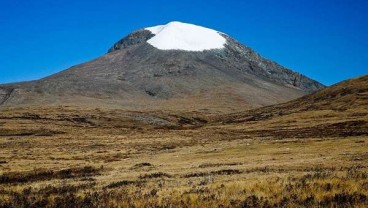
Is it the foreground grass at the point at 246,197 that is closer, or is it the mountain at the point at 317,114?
the foreground grass at the point at 246,197

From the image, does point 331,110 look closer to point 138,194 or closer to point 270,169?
point 270,169

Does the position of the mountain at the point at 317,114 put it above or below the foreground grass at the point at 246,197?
above

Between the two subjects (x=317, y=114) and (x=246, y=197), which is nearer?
(x=246, y=197)

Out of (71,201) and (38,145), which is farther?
(38,145)

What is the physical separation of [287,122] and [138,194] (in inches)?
5123

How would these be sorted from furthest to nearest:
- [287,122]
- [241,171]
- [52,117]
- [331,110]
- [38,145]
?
[52,117] → [331,110] → [287,122] → [38,145] → [241,171]

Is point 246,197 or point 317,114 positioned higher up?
point 317,114

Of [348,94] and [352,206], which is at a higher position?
[348,94]

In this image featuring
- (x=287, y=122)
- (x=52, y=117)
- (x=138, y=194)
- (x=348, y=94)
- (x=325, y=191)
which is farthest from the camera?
(x=348, y=94)

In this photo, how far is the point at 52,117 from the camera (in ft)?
574

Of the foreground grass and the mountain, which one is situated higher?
the mountain

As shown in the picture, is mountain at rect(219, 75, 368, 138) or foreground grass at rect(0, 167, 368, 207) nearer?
foreground grass at rect(0, 167, 368, 207)

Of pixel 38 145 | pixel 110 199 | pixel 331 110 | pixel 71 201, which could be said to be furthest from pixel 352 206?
pixel 331 110

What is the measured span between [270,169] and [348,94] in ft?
548
